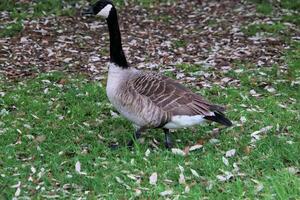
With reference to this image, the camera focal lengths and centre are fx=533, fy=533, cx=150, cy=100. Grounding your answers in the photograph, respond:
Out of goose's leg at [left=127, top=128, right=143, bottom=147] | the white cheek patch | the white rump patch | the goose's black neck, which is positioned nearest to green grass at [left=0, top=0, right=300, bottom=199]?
goose's leg at [left=127, top=128, right=143, bottom=147]

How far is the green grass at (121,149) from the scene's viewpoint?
5.40 metres

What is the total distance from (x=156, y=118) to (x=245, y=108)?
2.31 m

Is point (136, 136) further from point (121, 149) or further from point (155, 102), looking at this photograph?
point (155, 102)

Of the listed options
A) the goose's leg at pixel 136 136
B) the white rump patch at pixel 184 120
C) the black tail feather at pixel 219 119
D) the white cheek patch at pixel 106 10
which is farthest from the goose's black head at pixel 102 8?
the black tail feather at pixel 219 119

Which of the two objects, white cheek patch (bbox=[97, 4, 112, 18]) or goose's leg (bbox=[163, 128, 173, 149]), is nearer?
goose's leg (bbox=[163, 128, 173, 149])

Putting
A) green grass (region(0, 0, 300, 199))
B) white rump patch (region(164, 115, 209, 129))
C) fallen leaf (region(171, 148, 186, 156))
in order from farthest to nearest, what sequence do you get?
fallen leaf (region(171, 148, 186, 156)), white rump patch (region(164, 115, 209, 129)), green grass (region(0, 0, 300, 199))

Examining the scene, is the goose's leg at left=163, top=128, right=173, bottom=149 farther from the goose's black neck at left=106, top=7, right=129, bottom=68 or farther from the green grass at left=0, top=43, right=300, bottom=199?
the goose's black neck at left=106, top=7, right=129, bottom=68

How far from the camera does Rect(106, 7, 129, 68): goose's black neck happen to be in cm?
654

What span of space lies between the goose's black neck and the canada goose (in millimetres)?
35

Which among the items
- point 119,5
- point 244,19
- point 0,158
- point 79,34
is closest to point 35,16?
point 79,34

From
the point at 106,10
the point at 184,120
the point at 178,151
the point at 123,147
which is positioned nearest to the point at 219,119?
the point at 184,120

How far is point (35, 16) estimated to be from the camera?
44.8 feet

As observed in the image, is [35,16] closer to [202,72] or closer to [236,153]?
[202,72]

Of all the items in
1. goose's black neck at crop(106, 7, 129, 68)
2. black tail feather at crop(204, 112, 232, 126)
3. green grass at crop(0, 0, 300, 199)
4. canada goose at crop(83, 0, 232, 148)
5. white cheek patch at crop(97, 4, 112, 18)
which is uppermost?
white cheek patch at crop(97, 4, 112, 18)
